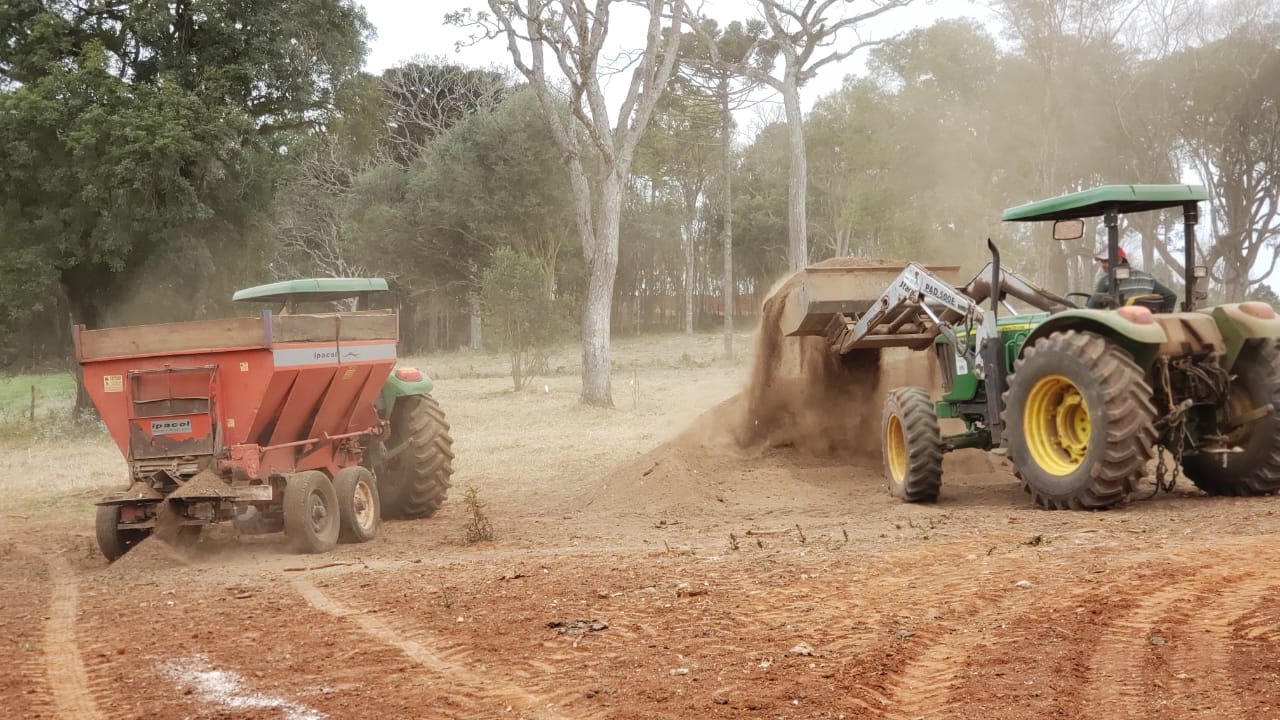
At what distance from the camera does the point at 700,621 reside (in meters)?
5.91

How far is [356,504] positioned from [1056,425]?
5.85 meters

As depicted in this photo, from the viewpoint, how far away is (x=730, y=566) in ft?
23.9

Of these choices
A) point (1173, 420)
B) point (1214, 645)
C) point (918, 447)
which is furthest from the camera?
point (918, 447)

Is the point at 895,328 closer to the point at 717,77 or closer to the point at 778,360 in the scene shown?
the point at 778,360

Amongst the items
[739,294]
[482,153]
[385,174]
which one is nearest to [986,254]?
[482,153]

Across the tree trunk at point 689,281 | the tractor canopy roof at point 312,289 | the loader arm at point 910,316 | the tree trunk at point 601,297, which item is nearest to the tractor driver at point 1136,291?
the loader arm at point 910,316

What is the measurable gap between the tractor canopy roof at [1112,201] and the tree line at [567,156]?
45.2 feet

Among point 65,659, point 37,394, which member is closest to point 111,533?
point 65,659

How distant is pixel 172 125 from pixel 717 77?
61.8ft

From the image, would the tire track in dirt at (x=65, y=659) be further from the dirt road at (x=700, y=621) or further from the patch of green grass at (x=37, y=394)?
the patch of green grass at (x=37, y=394)

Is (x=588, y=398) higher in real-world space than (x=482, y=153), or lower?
lower

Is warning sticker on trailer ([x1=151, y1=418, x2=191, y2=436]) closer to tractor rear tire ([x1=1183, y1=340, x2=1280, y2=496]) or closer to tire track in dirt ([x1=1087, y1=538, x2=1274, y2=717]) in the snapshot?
tire track in dirt ([x1=1087, y1=538, x2=1274, y2=717])

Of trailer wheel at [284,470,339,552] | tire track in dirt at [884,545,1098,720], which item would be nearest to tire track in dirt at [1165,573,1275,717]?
tire track in dirt at [884,545,1098,720]

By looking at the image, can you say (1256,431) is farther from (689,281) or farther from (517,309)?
(689,281)
